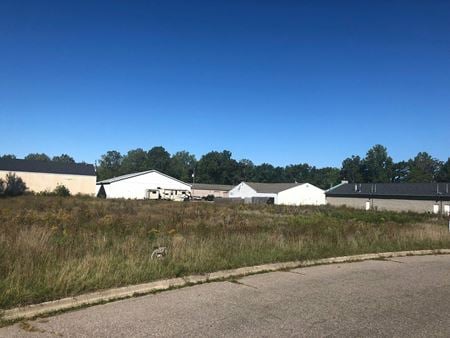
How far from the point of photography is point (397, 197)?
69.4m

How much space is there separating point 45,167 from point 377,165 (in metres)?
107

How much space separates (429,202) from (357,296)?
62.1 metres

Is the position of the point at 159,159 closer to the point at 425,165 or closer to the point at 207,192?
the point at 207,192

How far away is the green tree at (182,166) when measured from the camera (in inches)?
6476

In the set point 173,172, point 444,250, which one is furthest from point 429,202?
point 173,172

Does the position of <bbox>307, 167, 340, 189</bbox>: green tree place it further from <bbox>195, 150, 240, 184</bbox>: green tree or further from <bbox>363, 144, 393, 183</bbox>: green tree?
<bbox>195, 150, 240, 184</bbox>: green tree

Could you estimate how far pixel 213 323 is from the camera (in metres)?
5.77

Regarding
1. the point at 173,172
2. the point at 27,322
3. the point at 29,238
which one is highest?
the point at 173,172

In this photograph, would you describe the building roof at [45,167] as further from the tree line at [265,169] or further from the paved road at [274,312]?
the paved road at [274,312]

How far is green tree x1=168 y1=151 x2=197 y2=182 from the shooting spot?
164m

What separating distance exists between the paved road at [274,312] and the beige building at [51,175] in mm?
72436

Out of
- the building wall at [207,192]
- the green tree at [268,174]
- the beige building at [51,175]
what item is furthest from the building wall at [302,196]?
the green tree at [268,174]

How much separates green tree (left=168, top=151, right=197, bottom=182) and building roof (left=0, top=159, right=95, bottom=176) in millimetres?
81543

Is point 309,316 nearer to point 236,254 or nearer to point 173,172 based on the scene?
point 236,254
